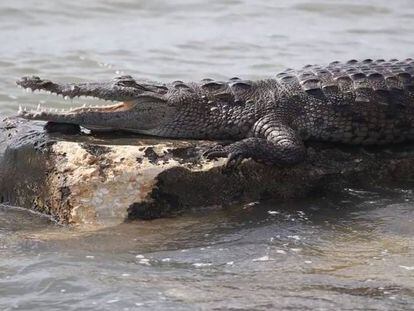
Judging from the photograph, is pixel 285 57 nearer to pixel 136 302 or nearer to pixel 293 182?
pixel 293 182

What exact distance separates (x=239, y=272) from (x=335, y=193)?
145 cm

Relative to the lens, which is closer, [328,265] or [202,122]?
[328,265]

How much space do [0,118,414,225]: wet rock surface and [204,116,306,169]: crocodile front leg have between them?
0.07 m

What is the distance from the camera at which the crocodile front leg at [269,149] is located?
17.4ft

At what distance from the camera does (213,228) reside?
503 centimetres

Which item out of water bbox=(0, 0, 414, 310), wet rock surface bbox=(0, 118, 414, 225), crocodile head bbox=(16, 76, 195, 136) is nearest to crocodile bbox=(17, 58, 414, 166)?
crocodile head bbox=(16, 76, 195, 136)

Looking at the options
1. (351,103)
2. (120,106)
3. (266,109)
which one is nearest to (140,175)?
(120,106)

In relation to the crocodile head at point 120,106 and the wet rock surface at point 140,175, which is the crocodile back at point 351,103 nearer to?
the wet rock surface at point 140,175

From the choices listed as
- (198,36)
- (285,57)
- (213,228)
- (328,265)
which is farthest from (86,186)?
(198,36)

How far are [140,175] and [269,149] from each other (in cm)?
87

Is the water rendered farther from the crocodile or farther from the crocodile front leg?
the crocodile

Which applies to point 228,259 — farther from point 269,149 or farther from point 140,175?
point 269,149

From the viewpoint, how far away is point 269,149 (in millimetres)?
5414

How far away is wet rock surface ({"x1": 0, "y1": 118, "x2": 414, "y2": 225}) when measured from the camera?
511 cm
